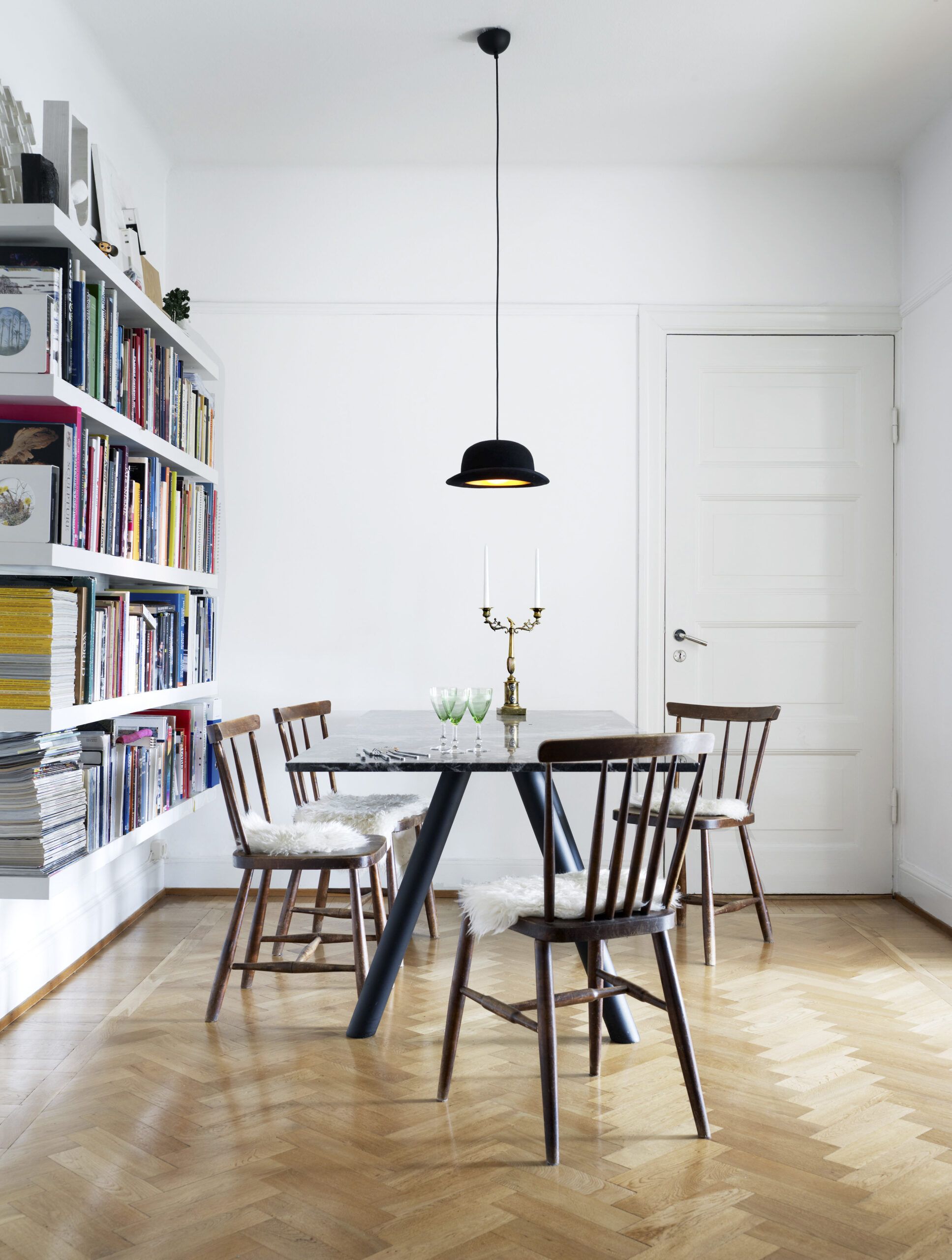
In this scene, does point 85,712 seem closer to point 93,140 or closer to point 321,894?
point 321,894

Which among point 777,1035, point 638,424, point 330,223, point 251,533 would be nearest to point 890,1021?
point 777,1035

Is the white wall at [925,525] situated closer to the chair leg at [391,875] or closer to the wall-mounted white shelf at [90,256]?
the chair leg at [391,875]

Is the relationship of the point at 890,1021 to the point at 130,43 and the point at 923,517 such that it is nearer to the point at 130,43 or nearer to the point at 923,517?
the point at 923,517

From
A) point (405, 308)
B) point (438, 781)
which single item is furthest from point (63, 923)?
point (405, 308)

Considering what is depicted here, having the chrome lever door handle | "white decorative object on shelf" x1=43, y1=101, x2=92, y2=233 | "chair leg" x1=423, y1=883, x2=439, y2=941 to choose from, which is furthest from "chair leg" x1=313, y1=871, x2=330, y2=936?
"white decorative object on shelf" x1=43, y1=101, x2=92, y2=233

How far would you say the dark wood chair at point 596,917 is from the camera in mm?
1962

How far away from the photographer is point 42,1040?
8.46 ft

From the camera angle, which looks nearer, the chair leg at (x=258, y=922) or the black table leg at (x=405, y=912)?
the black table leg at (x=405, y=912)

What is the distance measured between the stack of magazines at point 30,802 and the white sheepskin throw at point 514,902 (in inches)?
38.6

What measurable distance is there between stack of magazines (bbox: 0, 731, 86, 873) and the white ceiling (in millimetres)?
2350

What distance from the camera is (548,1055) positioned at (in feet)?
6.50

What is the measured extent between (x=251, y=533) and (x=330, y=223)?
1315 millimetres

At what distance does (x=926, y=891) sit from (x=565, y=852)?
1910 millimetres

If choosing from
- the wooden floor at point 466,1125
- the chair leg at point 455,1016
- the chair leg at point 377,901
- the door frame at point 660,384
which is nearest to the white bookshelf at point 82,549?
the wooden floor at point 466,1125
